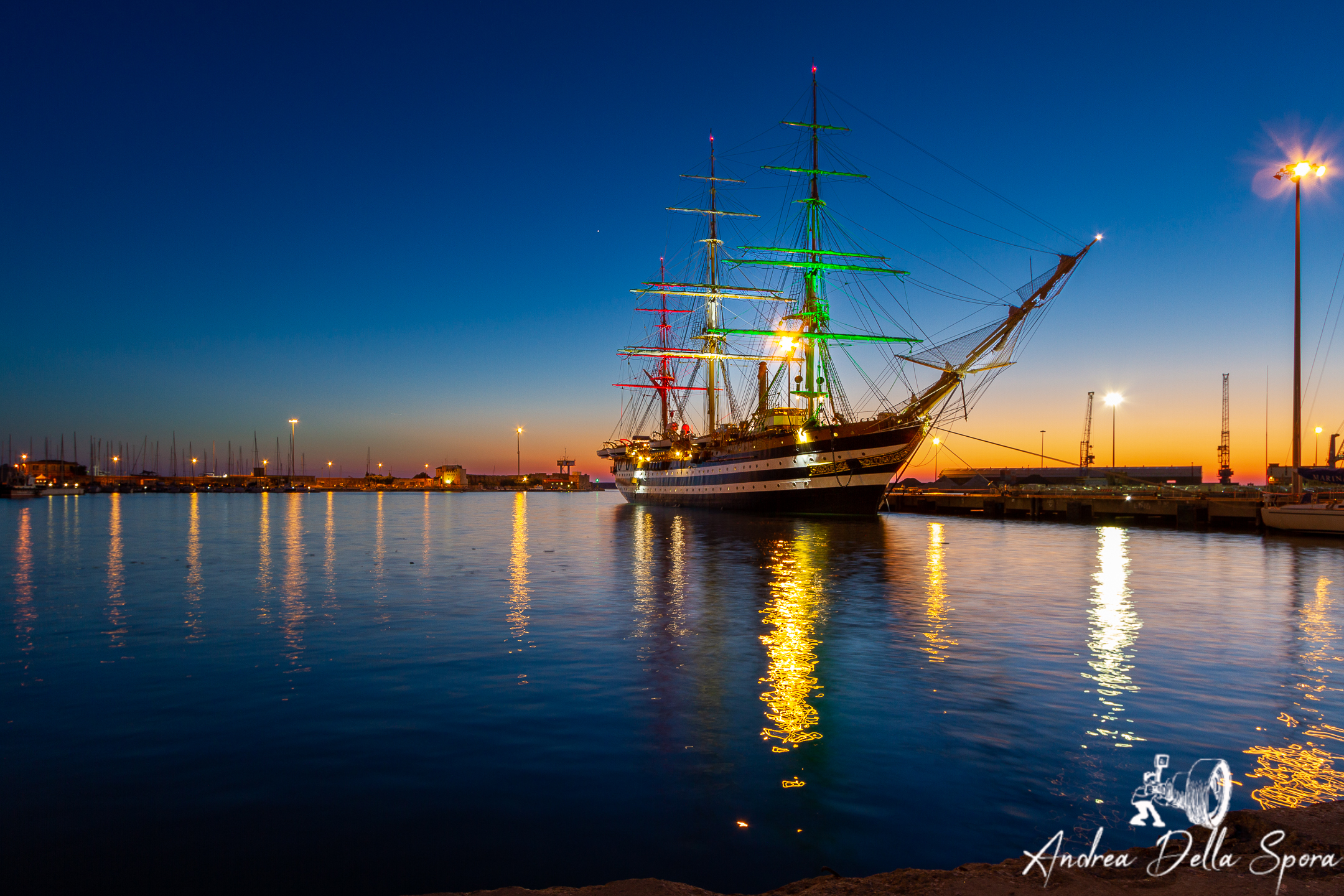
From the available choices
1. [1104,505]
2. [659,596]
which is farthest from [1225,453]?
[659,596]

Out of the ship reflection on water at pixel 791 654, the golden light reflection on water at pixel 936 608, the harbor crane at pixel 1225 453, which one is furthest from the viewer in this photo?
the harbor crane at pixel 1225 453

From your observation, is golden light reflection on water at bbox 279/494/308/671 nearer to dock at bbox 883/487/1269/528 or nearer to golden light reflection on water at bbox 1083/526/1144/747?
golden light reflection on water at bbox 1083/526/1144/747

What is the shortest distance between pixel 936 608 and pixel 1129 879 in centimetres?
1499

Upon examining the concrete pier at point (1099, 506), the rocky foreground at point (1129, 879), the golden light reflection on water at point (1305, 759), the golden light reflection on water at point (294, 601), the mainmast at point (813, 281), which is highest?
the mainmast at point (813, 281)

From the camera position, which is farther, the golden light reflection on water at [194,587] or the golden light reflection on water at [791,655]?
the golden light reflection on water at [194,587]

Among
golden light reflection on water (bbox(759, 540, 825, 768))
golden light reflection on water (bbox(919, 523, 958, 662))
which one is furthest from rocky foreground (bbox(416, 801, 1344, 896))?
golden light reflection on water (bbox(919, 523, 958, 662))

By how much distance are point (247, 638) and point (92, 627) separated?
421 centimetres

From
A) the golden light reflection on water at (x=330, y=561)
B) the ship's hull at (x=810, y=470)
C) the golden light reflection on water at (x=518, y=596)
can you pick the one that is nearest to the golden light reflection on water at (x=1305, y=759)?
the golden light reflection on water at (x=518, y=596)

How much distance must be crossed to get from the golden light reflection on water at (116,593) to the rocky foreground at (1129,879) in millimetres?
14405

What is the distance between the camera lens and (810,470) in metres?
64.8

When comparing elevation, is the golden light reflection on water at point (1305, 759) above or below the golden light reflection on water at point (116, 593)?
above

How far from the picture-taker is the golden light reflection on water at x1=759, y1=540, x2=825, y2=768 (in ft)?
30.0

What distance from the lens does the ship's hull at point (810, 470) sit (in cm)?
6028

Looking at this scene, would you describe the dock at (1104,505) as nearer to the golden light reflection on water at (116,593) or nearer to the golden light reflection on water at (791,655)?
the golden light reflection on water at (791,655)
